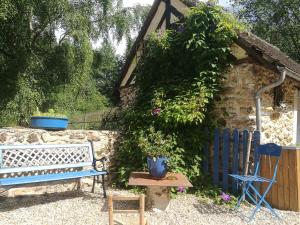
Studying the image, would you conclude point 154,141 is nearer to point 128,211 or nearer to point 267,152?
point 267,152

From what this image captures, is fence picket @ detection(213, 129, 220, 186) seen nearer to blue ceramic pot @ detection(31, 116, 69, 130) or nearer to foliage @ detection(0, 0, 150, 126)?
blue ceramic pot @ detection(31, 116, 69, 130)

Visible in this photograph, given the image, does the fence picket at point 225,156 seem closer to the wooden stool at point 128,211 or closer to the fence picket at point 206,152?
the fence picket at point 206,152

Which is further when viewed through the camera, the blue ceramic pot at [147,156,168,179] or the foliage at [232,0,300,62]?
the foliage at [232,0,300,62]

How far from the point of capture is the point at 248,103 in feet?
18.7

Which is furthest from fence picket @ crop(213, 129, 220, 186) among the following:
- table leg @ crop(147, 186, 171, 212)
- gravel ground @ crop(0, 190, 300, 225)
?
table leg @ crop(147, 186, 171, 212)

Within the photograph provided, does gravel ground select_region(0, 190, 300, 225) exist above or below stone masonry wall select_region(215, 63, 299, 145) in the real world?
below

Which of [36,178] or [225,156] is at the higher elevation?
[225,156]

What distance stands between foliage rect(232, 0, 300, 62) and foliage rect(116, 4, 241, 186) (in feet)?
36.5

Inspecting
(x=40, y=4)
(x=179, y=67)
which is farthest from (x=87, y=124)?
(x=179, y=67)

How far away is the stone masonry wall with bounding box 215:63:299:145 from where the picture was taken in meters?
5.71

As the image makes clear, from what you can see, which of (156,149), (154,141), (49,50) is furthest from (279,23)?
(156,149)

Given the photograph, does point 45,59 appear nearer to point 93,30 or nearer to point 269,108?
point 93,30

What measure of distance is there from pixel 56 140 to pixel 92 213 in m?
1.62

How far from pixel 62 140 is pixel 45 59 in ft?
14.8
